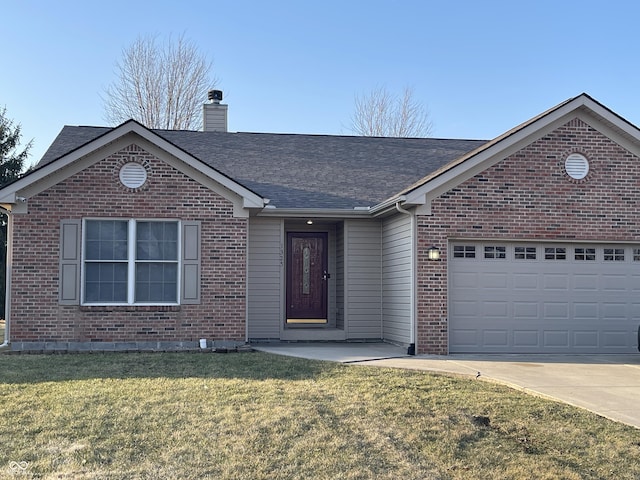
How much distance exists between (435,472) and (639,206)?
9.28 metres

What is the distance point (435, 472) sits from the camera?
5.94m

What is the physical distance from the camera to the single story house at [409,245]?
40.5ft

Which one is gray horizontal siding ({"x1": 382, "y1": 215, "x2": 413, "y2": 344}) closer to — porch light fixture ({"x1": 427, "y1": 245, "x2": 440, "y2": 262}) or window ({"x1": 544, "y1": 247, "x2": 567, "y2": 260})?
porch light fixture ({"x1": 427, "y1": 245, "x2": 440, "y2": 262})

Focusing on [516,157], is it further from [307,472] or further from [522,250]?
[307,472]

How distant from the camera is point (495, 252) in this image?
13.0m

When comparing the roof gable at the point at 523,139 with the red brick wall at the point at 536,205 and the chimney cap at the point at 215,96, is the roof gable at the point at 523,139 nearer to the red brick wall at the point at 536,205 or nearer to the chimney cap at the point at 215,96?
the red brick wall at the point at 536,205

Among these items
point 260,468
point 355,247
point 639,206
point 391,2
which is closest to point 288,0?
point 391,2

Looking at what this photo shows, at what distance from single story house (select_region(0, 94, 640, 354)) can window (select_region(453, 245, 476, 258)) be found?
38 mm

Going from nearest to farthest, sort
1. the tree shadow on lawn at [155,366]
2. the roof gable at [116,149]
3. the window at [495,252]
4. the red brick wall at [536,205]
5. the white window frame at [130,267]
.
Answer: the tree shadow on lawn at [155,366]
the roof gable at [116,149]
the white window frame at [130,267]
the red brick wall at [536,205]
the window at [495,252]

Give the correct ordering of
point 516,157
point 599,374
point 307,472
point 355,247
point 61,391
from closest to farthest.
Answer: point 307,472, point 61,391, point 599,374, point 516,157, point 355,247

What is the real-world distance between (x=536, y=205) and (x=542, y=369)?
3.46 metres

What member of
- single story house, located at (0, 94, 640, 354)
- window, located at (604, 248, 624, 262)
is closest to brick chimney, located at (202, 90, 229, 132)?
single story house, located at (0, 94, 640, 354)

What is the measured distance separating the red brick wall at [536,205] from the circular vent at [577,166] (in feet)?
0.30

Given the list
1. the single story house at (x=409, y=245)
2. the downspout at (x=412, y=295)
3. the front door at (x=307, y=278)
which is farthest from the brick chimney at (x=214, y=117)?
the downspout at (x=412, y=295)
